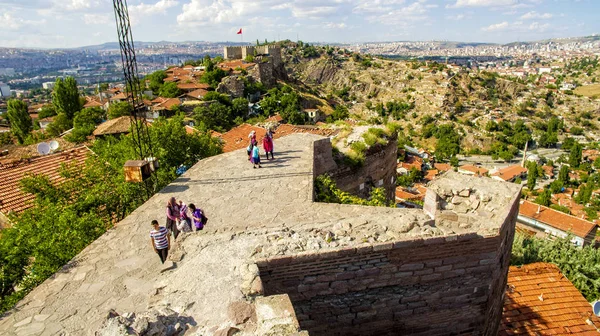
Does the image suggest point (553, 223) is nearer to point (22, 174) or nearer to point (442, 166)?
point (442, 166)

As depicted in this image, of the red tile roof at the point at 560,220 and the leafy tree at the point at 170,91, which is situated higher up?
the leafy tree at the point at 170,91

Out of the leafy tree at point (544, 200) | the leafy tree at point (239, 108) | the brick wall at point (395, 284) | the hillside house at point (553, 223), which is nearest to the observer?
the brick wall at point (395, 284)

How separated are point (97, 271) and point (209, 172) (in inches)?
155

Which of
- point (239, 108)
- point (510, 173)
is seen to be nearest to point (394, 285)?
point (239, 108)

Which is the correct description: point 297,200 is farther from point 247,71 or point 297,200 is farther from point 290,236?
point 247,71

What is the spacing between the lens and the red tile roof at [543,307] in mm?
8361

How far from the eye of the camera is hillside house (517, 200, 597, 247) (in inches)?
1148

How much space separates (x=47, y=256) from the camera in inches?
261

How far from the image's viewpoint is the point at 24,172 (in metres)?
12.0

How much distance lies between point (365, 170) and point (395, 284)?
5221mm

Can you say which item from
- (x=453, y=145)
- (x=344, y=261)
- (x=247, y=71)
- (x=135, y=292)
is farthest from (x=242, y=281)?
(x=453, y=145)

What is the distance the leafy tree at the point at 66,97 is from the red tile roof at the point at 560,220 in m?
46.0

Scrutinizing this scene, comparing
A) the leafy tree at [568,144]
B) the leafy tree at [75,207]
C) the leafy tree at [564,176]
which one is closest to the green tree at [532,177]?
the leafy tree at [564,176]

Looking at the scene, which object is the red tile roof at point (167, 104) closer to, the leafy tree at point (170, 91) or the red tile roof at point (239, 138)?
the leafy tree at point (170, 91)
